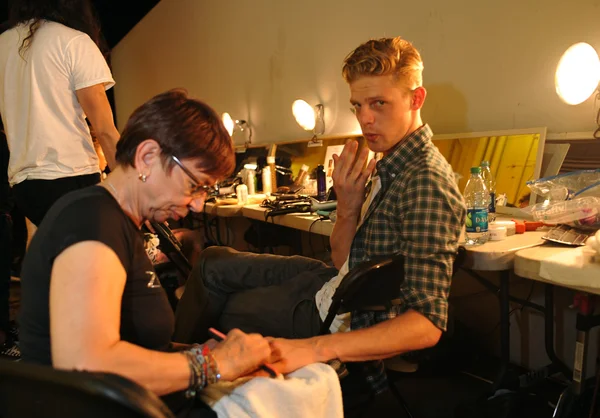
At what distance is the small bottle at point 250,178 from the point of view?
3.46 m

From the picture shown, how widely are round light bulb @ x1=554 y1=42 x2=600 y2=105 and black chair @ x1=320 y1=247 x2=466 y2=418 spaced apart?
44.9 inches

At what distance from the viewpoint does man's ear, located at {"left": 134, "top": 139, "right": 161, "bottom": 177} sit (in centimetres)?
89

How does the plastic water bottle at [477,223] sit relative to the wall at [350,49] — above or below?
below

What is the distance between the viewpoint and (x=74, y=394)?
1.66 ft

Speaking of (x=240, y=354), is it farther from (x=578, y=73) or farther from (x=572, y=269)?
(x=578, y=73)

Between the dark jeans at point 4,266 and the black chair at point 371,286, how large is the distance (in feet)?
6.85

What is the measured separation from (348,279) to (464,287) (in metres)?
1.63

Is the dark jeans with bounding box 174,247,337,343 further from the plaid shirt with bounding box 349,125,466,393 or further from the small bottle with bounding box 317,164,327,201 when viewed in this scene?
the small bottle with bounding box 317,164,327,201

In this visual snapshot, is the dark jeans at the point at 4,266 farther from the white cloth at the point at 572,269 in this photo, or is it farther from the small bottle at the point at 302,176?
the white cloth at the point at 572,269

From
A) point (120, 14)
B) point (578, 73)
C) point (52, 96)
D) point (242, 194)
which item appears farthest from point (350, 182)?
point (120, 14)

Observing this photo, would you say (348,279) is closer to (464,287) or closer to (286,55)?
(464,287)

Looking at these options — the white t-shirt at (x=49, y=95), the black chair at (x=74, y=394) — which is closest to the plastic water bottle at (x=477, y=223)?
the black chair at (x=74, y=394)

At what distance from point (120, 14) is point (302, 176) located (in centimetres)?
438

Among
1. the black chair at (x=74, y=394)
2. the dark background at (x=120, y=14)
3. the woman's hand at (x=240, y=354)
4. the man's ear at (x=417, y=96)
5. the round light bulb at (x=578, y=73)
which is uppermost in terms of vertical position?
the dark background at (x=120, y=14)
